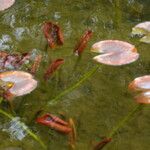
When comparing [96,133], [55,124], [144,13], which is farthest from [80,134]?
[144,13]

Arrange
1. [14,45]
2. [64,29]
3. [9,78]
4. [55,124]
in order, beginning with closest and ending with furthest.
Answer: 1. [55,124]
2. [9,78]
3. [14,45]
4. [64,29]

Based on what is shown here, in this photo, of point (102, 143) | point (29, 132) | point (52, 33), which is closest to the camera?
point (102, 143)

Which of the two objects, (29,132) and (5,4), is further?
(5,4)

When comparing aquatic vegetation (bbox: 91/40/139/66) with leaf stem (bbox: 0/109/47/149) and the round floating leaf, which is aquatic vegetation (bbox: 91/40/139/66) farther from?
leaf stem (bbox: 0/109/47/149)

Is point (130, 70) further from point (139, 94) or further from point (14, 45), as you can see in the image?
point (14, 45)

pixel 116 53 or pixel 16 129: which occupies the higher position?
pixel 116 53

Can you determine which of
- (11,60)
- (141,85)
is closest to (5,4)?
(11,60)

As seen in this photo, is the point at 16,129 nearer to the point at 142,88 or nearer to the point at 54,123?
the point at 54,123
